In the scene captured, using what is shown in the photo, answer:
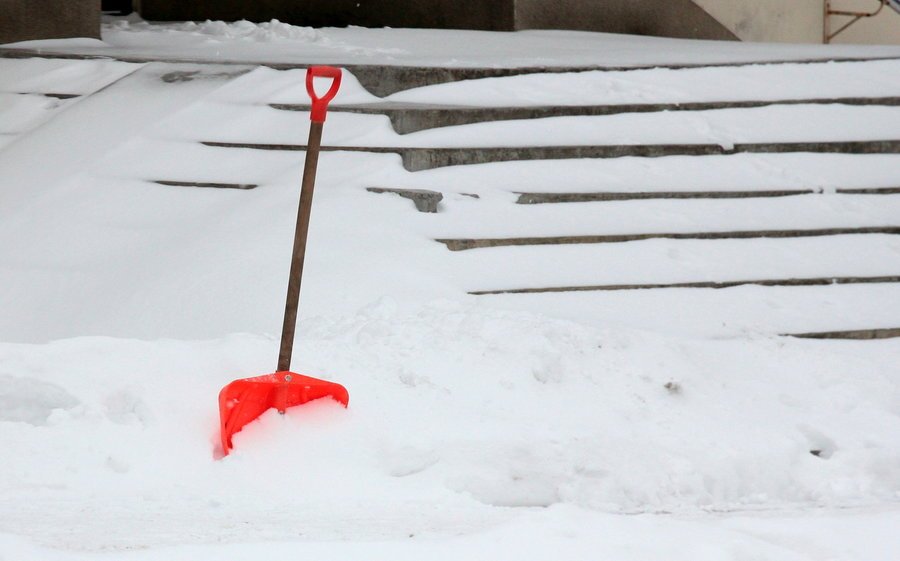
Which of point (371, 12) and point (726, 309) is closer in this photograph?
point (726, 309)

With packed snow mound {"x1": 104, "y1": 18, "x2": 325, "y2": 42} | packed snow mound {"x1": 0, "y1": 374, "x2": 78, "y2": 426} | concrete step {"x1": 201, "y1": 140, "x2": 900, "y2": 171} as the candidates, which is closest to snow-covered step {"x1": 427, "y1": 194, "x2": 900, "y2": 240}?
concrete step {"x1": 201, "y1": 140, "x2": 900, "y2": 171}

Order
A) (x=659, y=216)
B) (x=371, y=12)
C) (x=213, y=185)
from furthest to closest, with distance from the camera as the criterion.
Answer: (x=371, y=12) < (x=659, y=216) < (x=213, y=185)

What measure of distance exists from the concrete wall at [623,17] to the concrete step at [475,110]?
254 cm

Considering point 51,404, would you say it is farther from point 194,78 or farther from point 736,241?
point 736,241

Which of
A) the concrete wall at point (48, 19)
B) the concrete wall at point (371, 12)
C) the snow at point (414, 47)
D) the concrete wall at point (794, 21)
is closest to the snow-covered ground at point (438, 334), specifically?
the snow at point (414, 47)

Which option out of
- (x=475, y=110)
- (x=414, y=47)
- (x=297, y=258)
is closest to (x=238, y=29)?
(x=414, y=47)

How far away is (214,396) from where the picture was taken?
2855 mm

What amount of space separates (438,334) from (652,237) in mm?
1249

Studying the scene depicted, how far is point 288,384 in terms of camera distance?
8.94ft

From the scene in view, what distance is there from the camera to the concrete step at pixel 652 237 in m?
3.90

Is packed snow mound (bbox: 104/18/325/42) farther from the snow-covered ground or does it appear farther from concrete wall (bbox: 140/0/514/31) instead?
the snow-covered ground

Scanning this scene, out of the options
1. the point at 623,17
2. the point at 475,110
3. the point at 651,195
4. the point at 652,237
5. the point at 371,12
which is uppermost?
the point at 623,17

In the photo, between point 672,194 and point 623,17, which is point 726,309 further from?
point 623,17

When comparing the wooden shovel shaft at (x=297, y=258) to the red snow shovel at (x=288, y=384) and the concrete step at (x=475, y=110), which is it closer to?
the red snow shovel at (x=288, y=384)
